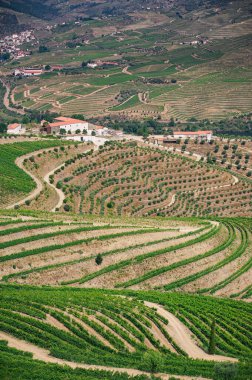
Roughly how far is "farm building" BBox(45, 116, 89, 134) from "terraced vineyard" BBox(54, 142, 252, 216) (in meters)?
19.1

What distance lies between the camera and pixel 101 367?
37.0 metres

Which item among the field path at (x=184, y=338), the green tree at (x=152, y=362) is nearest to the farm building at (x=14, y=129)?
the field path at (x=184, y=338)

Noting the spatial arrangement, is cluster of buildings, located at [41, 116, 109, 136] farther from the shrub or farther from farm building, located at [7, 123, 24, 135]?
the shrub

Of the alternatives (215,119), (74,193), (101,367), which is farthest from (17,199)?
(215,119)

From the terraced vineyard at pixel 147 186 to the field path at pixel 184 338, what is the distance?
29.9 m

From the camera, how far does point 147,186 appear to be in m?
90.2

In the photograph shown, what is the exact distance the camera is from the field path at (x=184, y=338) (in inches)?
1683

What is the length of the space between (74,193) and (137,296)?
3152cm

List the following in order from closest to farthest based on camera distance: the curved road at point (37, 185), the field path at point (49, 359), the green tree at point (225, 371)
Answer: the green tree at point (225, 371) < the field path at point (49, 359) < the curved road at point (37, 185)

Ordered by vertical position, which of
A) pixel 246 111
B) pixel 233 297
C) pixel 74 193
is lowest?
pixel 233 297

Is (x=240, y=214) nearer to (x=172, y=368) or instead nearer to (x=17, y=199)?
(x=17, y=199)

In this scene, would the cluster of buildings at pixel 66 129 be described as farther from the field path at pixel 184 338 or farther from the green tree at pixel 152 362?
the green tree at pixel 152 362

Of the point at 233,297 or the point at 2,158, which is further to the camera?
the point at 2,158

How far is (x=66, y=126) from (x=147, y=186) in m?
37.4
